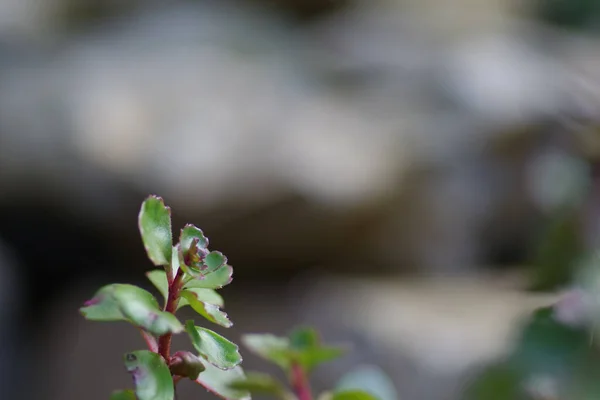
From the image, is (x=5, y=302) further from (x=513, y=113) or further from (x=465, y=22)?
(x=465, y=22)

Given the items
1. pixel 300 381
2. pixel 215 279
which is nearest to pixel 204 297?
pixel 215 279

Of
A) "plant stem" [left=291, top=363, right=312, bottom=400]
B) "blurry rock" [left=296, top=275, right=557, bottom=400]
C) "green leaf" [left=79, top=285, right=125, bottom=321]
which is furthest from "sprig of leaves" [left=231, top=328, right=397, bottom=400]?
"blurry rock" [left=296, top=275, right=557, bottom=400]

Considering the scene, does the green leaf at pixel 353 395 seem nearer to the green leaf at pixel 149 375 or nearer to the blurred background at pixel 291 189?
the green leaf at pixel 149 375

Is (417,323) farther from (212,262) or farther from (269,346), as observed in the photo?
(212,262)

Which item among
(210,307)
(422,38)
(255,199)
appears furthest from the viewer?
(422,38)

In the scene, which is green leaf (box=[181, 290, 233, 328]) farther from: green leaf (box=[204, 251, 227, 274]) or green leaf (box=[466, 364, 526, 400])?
green leaf (box=[466, 364, 526, 400])

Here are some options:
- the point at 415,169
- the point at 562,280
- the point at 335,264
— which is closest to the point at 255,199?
the point at 335,264

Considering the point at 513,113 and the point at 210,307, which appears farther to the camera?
the point at 513,113
